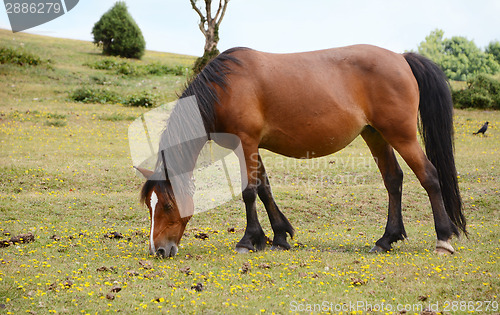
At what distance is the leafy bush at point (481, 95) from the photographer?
88.6 ft

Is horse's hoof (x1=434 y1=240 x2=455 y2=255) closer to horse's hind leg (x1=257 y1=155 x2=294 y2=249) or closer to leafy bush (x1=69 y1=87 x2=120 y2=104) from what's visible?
horse's hind leg (x1=257 y1=155 x2=294 y2=249)

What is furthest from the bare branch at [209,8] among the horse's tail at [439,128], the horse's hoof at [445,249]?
the horse's hoof at [445,249]

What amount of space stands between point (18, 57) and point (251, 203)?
2784 cm

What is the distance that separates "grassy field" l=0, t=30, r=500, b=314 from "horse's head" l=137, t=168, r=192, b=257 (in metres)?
0.19

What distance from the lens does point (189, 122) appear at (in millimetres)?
6129

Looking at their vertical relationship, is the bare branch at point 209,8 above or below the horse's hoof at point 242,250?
above

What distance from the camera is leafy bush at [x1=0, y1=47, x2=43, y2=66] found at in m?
28.6

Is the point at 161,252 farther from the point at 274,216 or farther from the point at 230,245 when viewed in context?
the point at 274,216

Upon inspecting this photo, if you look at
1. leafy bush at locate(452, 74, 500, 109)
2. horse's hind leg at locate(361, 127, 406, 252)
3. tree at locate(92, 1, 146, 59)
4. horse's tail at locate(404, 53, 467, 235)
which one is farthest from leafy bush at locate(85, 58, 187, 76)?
horse's tail at locate(404, 53, 467, 235)

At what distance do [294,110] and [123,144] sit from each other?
11.9 metres

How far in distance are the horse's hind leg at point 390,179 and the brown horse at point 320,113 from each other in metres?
0.04

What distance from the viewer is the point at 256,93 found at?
6332 millimetres

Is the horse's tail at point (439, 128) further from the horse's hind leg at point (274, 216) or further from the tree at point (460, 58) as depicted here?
the tree at point (460, 58)

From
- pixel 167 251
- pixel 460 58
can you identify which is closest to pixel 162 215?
pixel 167 251
